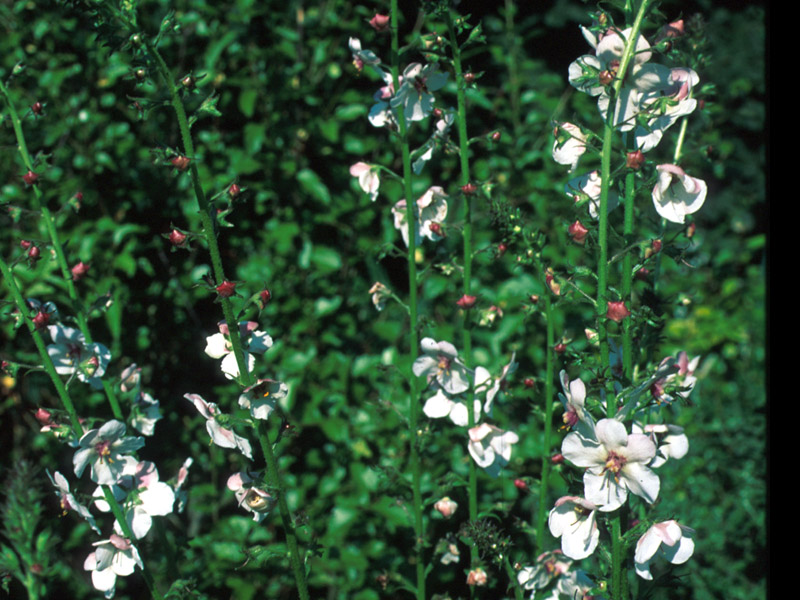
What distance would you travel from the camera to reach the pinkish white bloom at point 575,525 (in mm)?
1202

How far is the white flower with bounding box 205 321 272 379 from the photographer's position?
1.30m

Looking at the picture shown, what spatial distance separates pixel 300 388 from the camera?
7.57ft

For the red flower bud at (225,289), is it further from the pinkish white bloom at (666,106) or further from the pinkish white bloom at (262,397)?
the pinkish white bloom at (666,106)

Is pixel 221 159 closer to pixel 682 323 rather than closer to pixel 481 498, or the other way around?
pixel 481 498

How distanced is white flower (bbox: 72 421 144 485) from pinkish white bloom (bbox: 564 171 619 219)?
893 millimetres

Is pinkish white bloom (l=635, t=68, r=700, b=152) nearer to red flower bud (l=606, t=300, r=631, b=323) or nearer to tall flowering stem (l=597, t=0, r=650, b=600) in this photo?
tall flowering stem (l=597, t=0, r=650, b=600)

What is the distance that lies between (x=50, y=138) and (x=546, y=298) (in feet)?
5.74

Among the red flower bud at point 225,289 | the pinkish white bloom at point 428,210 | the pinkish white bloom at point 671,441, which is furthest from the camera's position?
the pinkish white bloom at point 428,210

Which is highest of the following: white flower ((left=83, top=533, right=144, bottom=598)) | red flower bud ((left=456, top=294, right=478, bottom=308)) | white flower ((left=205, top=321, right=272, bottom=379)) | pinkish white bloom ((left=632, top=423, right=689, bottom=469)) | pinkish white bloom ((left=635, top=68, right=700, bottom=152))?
pinkish white bloom ((left=635, top=68, right=700, bottom=152))

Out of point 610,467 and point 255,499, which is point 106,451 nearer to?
point 255,499

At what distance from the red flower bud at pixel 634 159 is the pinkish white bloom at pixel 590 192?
0.26 ft

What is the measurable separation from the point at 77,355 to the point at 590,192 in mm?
1064

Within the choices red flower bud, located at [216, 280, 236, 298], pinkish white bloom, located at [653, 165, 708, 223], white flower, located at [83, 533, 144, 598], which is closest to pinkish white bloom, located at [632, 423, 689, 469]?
pinkish white bloom, located at [653, 165, 708, 223]

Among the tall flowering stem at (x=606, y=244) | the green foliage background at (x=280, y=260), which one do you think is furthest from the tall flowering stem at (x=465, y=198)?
the green foliage background at (x=280, y=260)
